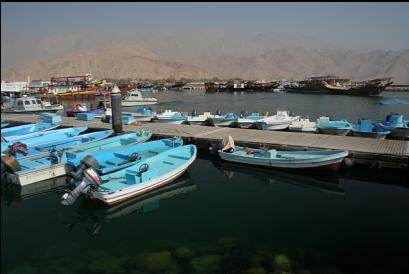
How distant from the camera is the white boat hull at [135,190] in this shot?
10938 millimetres

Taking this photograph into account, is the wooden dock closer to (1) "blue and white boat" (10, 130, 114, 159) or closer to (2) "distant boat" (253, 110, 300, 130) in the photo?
(2) "distant boat" (253, 110, 300, 130)

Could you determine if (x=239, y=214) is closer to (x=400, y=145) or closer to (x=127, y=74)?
(x=400, y=145)

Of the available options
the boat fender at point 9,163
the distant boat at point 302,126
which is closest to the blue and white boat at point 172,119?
the distant boat at point 302,126

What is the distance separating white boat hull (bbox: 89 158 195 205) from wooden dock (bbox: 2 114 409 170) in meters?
4.91

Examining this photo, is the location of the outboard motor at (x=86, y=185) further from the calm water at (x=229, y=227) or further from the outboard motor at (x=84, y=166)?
the calm water at (x=229, y=227)

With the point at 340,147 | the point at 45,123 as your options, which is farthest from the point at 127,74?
the point at 340,147

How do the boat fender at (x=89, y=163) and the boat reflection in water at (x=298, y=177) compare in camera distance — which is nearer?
the boat fender at (x=89, y=163)

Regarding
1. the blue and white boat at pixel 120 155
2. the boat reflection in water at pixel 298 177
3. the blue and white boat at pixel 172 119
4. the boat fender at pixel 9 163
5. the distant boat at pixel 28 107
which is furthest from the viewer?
the distant boat at pixel 28 107

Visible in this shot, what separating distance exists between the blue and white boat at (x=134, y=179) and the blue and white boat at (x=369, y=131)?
9.58 m

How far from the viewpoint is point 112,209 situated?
11.5m

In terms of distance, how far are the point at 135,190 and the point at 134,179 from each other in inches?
15.7

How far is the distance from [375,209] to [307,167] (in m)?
3.45

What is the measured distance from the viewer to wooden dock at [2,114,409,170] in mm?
14453

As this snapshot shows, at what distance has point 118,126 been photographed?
19656 millimetres
